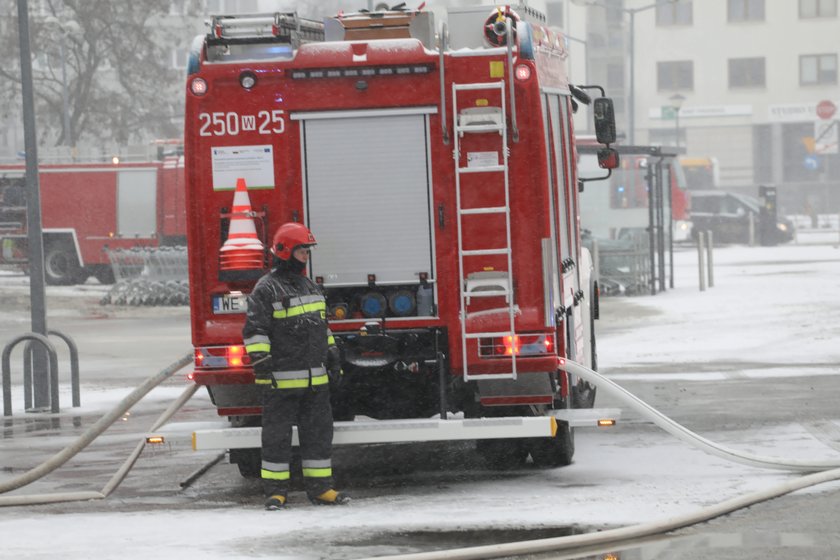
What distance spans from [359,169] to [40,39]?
35203 millimetres

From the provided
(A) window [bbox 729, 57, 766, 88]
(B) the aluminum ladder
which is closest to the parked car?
(A) window [bbox 729, 57, 766, 88]

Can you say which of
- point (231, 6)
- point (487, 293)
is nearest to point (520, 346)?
point (487, 293)

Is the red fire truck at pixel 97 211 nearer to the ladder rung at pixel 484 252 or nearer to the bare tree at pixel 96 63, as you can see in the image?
the bare tree at pixel 96 63

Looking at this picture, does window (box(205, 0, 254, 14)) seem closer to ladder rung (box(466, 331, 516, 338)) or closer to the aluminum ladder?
the aluminum ladder

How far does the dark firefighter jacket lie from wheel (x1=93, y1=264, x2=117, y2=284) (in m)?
28.6

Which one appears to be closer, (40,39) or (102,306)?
(102,306)

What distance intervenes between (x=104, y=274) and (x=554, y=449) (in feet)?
92.4

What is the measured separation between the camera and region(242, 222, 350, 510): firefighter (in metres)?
9.45

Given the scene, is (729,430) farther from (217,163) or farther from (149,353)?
(149,353)

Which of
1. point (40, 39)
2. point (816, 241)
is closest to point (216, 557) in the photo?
point (40, 39)

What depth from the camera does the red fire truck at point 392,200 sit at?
31.9 ft

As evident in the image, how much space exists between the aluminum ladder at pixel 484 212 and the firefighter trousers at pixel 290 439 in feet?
3.03

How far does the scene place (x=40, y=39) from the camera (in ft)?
142

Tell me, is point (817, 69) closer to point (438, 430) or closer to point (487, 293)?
point (487, 293)
